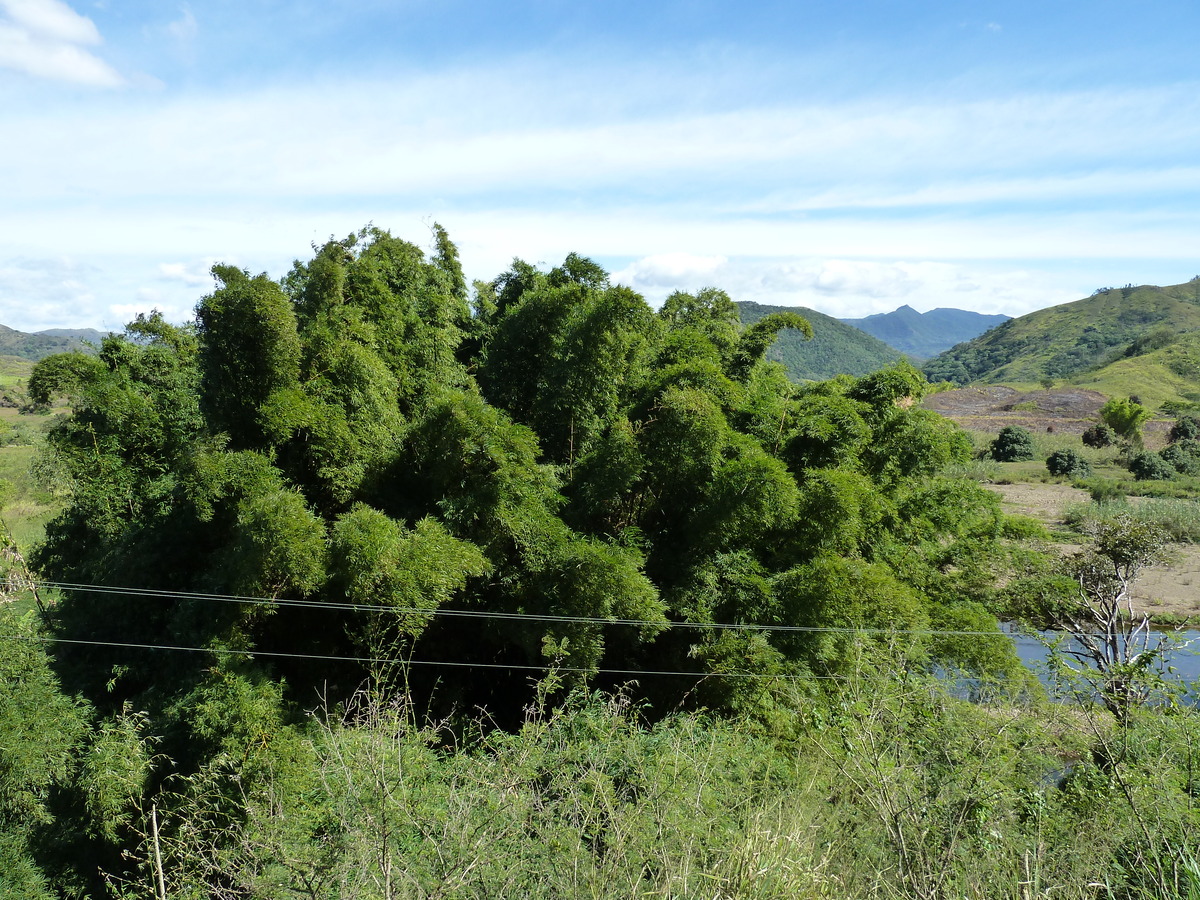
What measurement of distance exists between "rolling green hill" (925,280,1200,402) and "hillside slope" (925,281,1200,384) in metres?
0.09

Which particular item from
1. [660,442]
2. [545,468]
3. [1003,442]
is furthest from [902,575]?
[1003,442]

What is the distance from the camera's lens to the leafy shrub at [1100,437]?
1394 inches

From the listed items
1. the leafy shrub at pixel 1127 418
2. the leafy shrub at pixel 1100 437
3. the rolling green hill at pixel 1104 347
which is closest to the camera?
the leafy shrub at pixel 1127 418

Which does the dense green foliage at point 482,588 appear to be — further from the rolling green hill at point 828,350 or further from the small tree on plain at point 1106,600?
the rolling green hill at point 828,350

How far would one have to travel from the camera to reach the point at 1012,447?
36.2m

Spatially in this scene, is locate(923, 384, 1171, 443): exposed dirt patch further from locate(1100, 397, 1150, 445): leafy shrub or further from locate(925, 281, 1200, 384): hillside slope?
locate(925, 281, 1200, 384): hillside slope

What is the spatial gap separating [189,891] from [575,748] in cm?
266

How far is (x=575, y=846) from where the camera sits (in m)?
3.71

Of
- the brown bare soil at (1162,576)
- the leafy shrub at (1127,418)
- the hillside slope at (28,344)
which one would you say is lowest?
the brown bare soil at (1162,576)

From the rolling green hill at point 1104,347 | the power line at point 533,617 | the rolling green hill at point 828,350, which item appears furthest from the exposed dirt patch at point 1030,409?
the power line at point 533,617

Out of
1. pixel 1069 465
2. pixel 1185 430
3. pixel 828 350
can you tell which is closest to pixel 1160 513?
pixel 1069 465

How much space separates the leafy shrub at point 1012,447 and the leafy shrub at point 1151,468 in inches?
194

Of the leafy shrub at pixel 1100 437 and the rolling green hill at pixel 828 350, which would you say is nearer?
the leafy shrub at pixel 1100 437

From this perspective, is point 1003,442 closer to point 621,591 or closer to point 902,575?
point 902,575
